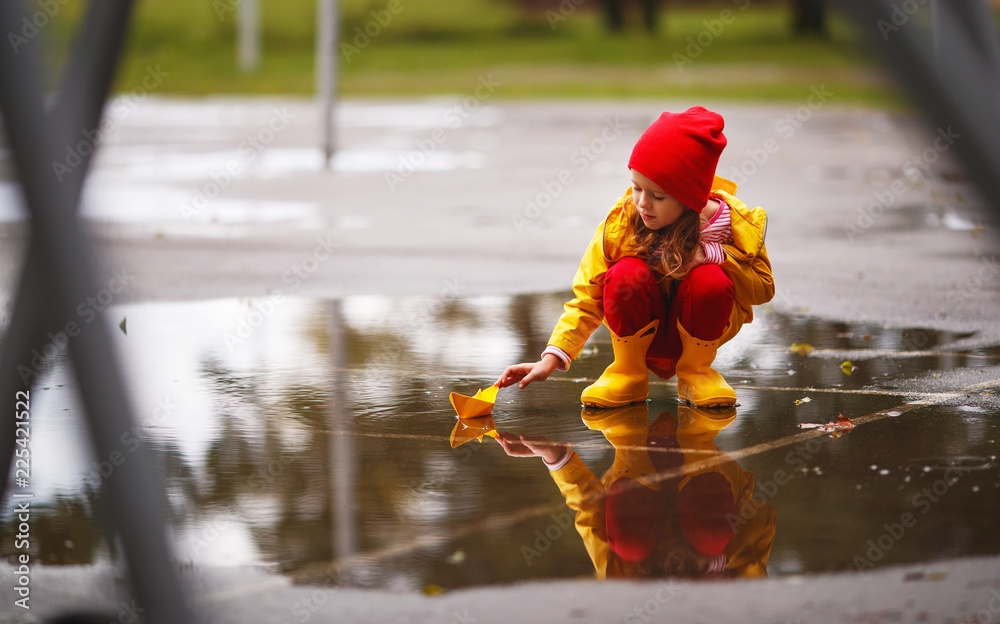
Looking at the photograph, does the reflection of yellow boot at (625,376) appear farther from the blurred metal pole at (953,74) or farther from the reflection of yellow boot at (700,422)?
the blurred metal pole at (953,74)

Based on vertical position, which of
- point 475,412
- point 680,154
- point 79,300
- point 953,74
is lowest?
point 475,412

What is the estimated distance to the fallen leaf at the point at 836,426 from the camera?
4241 mm

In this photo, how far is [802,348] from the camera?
563 centimetres

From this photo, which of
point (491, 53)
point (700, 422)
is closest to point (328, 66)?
point (700, 422)

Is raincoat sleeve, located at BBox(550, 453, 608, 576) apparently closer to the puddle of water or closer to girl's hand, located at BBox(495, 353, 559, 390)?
the puddle of water

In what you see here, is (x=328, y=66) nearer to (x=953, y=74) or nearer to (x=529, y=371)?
(x=529, y=371)

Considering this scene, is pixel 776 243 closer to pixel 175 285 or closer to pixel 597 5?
pixel 175 285

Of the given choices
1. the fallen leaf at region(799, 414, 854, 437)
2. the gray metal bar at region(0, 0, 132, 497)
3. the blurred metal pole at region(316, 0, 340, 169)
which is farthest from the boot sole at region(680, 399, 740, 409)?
the blurred metal pole at region(316, 0, 340, 169)

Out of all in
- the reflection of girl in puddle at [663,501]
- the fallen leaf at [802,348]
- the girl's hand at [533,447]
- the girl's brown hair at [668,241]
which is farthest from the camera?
the fallen leaf at [802,348]

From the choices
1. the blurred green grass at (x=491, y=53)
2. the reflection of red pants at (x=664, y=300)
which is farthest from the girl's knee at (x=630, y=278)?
the blurred green grass at (x=491, y=53)

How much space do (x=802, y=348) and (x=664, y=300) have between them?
134 centimetres

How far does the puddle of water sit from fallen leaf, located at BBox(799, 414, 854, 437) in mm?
45

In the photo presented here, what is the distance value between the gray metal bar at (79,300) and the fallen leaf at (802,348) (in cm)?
405

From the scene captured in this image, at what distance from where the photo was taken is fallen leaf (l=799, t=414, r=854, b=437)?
13.9ft
